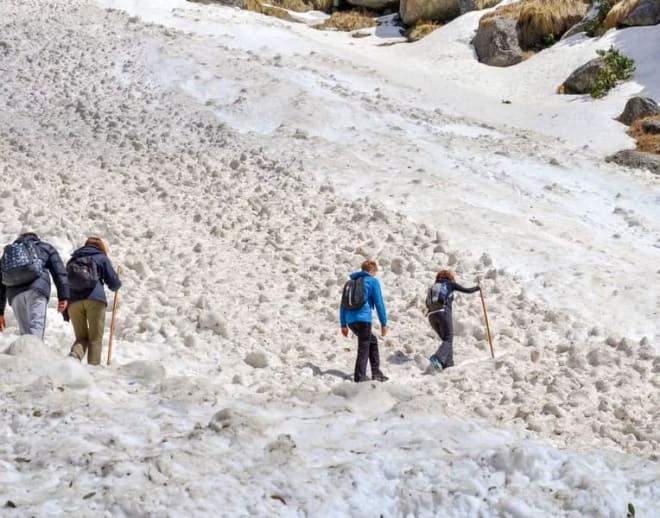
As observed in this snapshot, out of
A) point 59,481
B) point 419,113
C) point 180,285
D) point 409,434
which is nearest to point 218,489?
point 59,481

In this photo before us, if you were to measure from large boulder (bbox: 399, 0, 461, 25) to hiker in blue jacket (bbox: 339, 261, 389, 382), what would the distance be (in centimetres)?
2433

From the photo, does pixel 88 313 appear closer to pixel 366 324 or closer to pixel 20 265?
pixel 20 265

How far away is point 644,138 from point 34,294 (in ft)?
46.6

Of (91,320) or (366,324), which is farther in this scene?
(366,324)

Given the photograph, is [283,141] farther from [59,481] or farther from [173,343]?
[59,481]

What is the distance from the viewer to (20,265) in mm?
7676

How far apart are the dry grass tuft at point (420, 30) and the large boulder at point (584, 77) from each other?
818 cm

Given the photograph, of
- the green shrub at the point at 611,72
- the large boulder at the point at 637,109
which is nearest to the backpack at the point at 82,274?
the large boulder at the point at 637,109

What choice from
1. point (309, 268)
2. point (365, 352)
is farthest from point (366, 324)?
point (309, 268)

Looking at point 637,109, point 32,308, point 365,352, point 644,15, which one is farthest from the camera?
point 644,15

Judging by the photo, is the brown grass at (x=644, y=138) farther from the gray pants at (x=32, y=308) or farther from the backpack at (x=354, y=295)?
the gray pants at (x=32, y=308)

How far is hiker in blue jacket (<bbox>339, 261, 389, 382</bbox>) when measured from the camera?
27.3 ft

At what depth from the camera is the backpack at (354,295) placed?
8500 mm

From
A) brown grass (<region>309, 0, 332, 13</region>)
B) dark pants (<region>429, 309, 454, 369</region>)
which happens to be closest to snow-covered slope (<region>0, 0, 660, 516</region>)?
dark pants (<region>429, 309, 454, 369</region>)
